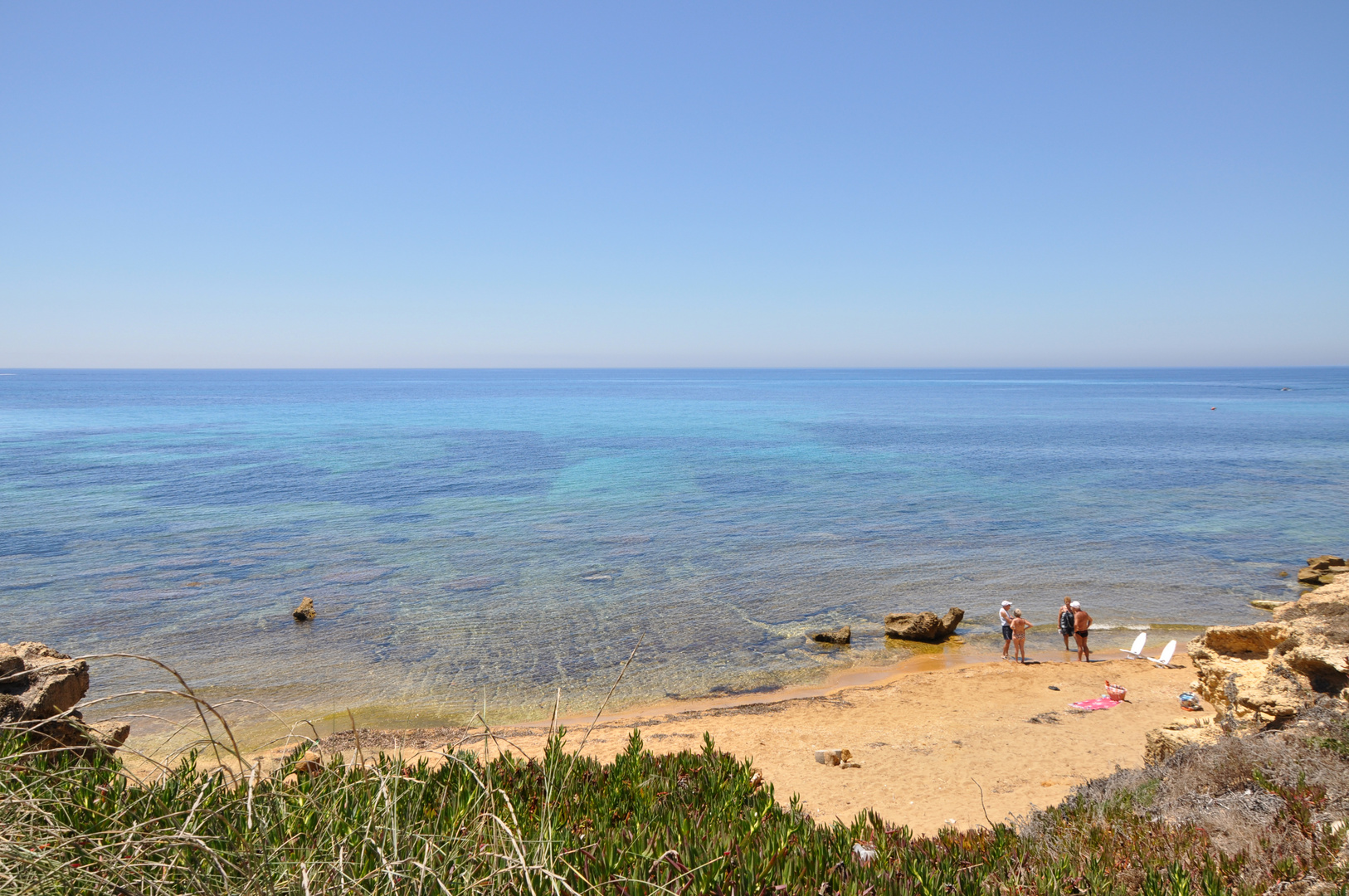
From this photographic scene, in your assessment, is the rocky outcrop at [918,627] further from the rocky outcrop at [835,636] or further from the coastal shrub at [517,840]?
the coastal shrub at [517,840]

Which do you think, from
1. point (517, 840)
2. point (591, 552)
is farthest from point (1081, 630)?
point (517, 840)

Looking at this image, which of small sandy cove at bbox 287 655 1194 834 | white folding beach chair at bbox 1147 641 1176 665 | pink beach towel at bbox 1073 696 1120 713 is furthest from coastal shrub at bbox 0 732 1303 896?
white folding beach chair at bbox 1147 641 1176 665

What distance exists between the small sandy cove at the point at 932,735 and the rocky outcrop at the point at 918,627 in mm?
1622

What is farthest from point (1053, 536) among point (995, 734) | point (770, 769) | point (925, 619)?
point (770, 769)

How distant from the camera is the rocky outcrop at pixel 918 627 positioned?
1859 cm

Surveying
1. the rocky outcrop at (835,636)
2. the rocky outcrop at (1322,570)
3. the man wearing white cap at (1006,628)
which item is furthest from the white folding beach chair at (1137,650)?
the rocky outcrop at (1322,570)

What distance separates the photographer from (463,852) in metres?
3.62

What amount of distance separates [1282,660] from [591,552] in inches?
823

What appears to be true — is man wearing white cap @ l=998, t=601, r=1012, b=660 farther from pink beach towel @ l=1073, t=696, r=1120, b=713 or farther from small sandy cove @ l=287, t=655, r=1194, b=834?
pink beach towel @ l=1073, t=696, r=1120, b=713

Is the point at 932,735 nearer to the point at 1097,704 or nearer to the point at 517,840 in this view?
the point at 1097,704

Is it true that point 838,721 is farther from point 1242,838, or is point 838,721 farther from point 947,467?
point 947,467

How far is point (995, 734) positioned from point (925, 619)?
234 inches

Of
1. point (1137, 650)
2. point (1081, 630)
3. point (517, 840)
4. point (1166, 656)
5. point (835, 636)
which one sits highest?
point (517, 840)

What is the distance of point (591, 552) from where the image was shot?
26.8 meters
